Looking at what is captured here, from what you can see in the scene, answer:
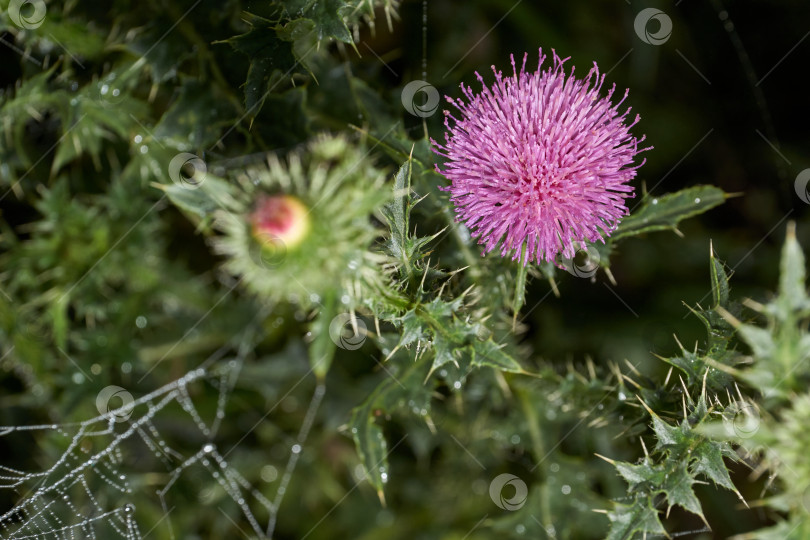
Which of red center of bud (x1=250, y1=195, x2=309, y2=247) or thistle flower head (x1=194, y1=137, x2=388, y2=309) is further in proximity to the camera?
red center of bud (x1=250, y1=195, x2=309, y2=247)

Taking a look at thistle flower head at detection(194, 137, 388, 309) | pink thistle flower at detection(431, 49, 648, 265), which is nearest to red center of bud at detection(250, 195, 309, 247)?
thistle flower head at detection(194, 137, 388, 309)

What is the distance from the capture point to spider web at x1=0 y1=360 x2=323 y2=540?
2.83 m

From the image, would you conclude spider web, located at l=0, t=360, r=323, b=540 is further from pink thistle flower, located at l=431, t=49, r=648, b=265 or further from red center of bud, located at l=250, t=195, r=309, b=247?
pink thistle flower, located at l=431, t=49, r=648, b=265

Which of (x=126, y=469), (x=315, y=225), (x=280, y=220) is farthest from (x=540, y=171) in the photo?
(x=126, y=469)

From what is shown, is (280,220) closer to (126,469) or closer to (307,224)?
(307,224)

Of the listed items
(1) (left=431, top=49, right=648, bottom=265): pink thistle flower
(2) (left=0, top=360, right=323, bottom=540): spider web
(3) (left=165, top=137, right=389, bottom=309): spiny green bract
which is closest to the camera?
(1) (left=431, top=49, right=648, bottom=265): pink thistle flower

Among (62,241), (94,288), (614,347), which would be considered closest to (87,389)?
(94,288)

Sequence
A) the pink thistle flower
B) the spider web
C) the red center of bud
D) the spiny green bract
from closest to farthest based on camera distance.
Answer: the pink thistle flower, the spiny green bract, the red center of bud, the spider web

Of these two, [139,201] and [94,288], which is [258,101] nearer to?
[139,201]

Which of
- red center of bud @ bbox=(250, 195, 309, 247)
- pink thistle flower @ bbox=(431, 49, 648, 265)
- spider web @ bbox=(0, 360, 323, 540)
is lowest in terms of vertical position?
spider web @ bbox=(0, 360, 323, 540)

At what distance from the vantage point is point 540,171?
1.94m

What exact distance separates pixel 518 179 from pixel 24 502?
98.3 inches

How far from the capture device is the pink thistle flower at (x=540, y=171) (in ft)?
6.35

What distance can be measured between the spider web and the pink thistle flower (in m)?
1.82
